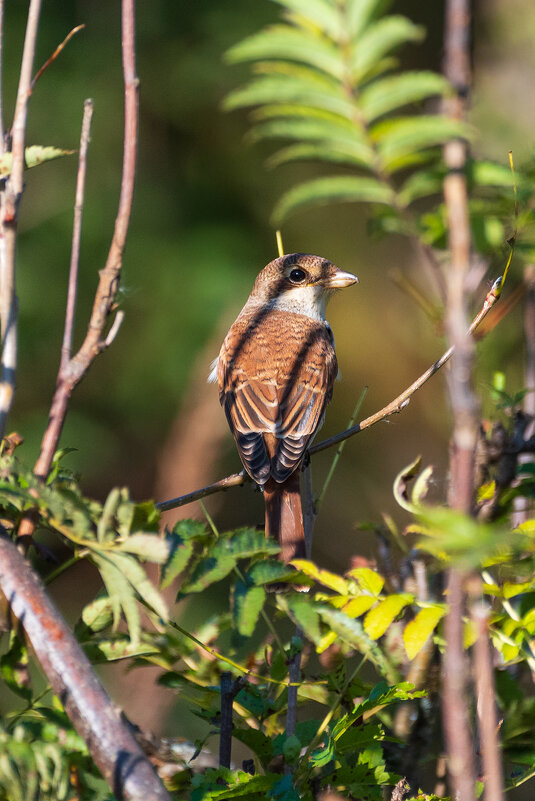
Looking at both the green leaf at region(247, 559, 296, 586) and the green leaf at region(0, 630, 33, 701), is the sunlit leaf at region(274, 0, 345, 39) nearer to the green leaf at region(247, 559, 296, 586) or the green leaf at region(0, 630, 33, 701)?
the green leaf at region(247, 559, 296, 586)

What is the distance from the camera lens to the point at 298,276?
15.1 ft

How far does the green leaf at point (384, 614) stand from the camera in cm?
164

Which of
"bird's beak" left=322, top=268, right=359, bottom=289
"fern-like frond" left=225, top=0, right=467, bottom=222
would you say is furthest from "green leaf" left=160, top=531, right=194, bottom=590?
"bird's beak" left=322, top=268, right=359, bottom=289

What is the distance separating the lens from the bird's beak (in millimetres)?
4391

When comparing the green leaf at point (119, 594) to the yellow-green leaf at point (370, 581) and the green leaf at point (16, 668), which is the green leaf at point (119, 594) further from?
the yellow-green leaf at point (370, 581)

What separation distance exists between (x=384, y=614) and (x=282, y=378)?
224 cm

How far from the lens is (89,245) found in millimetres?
6293

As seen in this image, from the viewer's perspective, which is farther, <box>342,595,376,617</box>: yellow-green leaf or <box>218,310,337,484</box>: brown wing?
<box>218,310,337,484</box>: brown wing

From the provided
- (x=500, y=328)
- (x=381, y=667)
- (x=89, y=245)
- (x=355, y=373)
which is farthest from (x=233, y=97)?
(x=355, y=373)

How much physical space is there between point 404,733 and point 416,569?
34cm

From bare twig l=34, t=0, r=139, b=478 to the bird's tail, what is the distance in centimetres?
166

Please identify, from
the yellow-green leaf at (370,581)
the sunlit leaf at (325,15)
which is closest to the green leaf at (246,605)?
the yellow-green leaf at (370,581)

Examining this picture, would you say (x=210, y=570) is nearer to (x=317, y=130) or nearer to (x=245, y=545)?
(x=245, y=545)

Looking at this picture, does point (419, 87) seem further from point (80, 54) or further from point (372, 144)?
point (80, 54)
